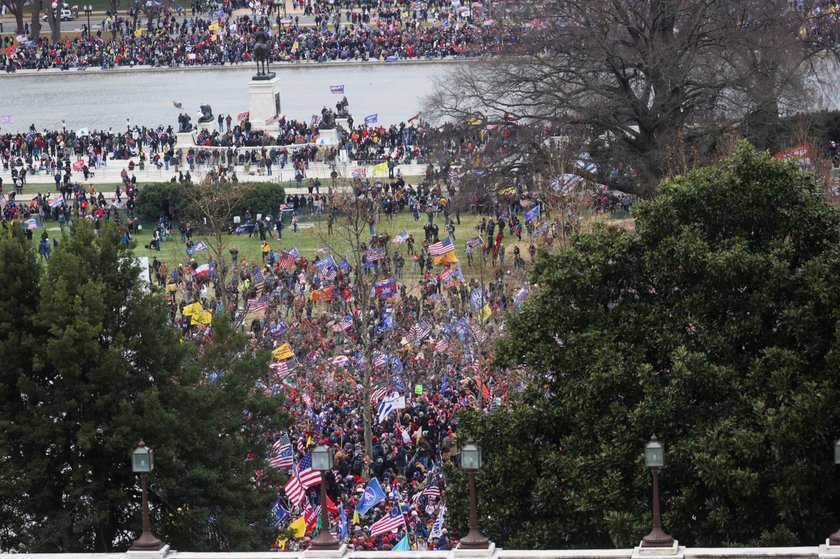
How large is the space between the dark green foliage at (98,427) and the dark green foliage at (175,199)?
39.1m

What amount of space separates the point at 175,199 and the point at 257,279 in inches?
581

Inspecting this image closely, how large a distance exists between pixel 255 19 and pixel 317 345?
268ft

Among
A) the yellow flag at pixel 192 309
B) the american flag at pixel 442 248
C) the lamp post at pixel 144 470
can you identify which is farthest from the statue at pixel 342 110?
the lamp post at pixel 144 470

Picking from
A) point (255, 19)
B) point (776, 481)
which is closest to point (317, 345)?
point (776, 481)

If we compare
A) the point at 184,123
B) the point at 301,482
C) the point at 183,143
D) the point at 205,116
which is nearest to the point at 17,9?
the point at 205,116

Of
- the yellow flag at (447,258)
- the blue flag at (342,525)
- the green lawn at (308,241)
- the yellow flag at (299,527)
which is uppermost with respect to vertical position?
the yellow flag at (447,258)

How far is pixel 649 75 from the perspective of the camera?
66.5 m

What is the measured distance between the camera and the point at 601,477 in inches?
1254

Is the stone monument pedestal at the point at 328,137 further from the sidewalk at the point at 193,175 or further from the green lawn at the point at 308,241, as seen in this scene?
the green lawn at the point at 308,241

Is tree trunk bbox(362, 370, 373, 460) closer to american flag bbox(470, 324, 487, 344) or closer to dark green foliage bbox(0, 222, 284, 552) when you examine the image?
american flag bbox(470, 324, 487, 344)

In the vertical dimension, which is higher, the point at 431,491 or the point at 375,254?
the point at 375,254

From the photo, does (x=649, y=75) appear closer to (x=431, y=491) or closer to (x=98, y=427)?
(x=431, y=491)

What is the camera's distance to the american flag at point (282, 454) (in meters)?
41.0

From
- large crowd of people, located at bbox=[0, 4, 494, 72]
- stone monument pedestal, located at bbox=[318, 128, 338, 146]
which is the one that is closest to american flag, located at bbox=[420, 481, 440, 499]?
stone monument pedestal, located at bbox=[318, 128, 338, 146]
